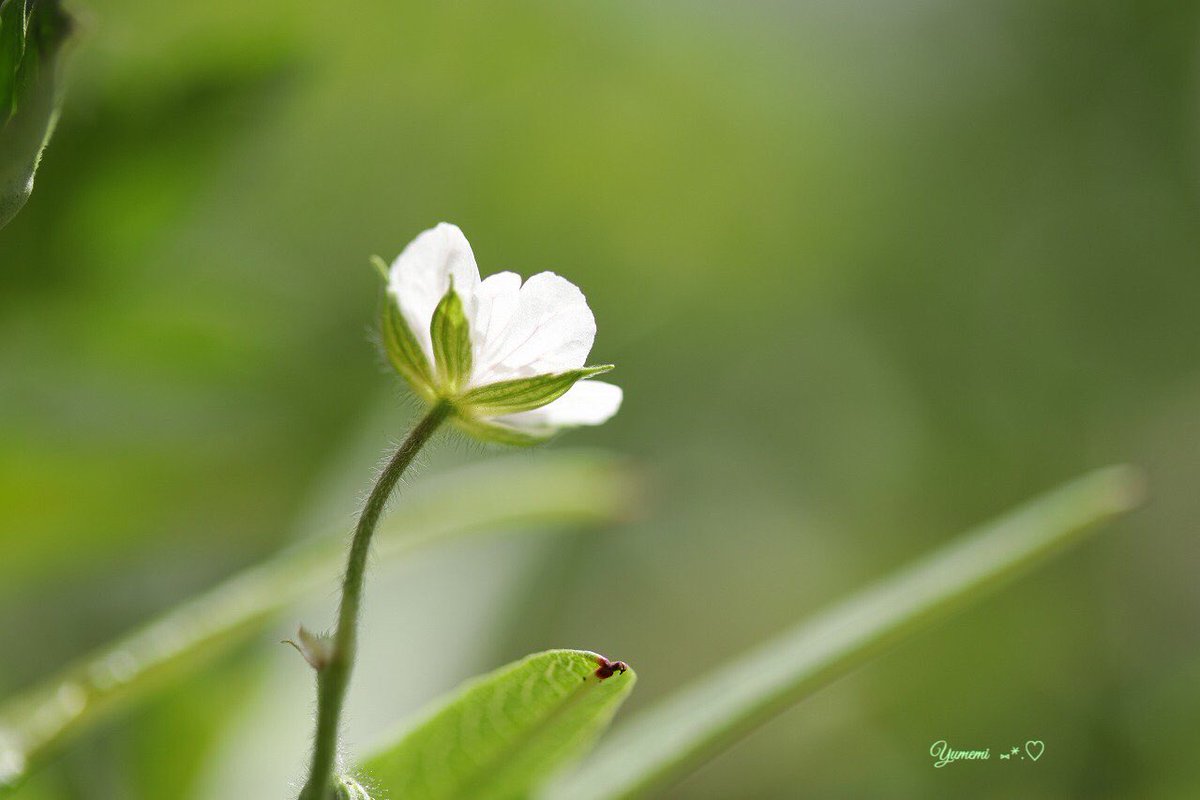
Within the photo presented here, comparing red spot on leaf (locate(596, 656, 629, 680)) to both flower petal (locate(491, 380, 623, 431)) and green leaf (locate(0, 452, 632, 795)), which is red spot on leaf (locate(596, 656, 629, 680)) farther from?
green leaf (locate(0, 452, 632, 795))

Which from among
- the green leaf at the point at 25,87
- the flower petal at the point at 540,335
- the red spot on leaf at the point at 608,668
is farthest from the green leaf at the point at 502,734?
the green leaf at the point at 25,87

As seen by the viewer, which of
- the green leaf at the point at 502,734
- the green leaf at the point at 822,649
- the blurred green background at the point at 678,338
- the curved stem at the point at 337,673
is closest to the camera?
the curved stem at the point at 337,673

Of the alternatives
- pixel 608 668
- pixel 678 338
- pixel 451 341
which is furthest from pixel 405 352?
pixel 678 338

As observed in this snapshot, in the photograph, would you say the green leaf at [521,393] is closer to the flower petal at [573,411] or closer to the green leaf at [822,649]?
the flower petal at [573,411]

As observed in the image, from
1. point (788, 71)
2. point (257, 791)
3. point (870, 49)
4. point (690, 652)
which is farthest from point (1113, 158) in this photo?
point (257, 791)

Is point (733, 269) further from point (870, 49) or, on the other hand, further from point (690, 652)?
point (690, 652)

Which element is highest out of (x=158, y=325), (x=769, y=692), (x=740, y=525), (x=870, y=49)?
(x=870, y=49)

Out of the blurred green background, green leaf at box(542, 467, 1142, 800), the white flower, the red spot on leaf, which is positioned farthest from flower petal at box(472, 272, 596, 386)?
the blurred green background
